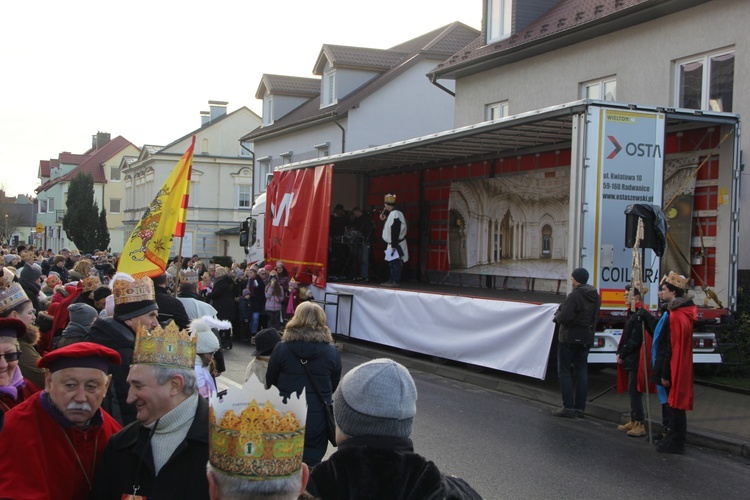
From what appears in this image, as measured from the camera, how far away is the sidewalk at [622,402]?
8852mm

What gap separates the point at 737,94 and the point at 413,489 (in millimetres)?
13783

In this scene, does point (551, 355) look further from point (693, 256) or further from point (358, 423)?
point (358, 423)

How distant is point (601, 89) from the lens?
1762 cm

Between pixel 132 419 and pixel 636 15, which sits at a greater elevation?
pixel 636 15

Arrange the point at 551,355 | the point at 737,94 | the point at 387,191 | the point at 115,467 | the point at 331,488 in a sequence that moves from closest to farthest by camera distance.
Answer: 1. the point at 331,488
2. the point at 115,467
3. the point at 551,355
4. the point at 737,94
5. the point at 387,191

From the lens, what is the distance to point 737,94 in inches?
558

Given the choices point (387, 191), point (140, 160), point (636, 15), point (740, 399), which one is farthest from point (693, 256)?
point (140, 160)

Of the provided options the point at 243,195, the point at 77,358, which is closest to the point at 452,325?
the point at 77,358

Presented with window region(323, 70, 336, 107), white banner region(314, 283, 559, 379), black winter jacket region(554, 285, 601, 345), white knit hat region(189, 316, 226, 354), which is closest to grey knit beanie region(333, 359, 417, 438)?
white knit hat region(189, 316, 226, 354)

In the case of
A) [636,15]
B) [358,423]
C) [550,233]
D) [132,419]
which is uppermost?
[636,15]

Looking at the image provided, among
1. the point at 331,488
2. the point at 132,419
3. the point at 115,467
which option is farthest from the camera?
the point at 132,419

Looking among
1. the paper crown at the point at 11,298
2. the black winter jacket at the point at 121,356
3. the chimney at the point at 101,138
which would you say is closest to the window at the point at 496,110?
the paper crown at the point at 11,298

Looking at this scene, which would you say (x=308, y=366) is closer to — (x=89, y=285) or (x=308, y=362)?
(x=308, y=362)

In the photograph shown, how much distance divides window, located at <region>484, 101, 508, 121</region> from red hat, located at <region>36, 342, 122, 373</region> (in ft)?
59.9
